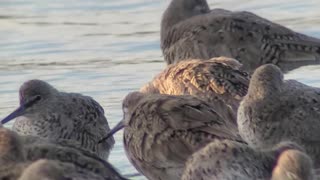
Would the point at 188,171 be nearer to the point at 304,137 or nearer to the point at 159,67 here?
the point at 304,137

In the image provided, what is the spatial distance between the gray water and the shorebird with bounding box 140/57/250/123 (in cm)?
66

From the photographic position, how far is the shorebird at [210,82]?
1150cm

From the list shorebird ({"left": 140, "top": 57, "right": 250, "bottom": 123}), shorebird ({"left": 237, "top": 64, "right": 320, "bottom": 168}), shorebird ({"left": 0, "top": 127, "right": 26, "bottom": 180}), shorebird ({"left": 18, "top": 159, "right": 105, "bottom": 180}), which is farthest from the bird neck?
shorebird ({"left": 18, "top": 159, "right": 105, "bottom": 180})

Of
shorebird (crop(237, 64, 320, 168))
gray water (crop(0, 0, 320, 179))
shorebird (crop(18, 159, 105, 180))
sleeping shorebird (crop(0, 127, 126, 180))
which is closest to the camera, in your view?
shorebird (crop(18, 159, 105, 180))

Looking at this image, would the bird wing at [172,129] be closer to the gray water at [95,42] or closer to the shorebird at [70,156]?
the shorebird at [70,156]

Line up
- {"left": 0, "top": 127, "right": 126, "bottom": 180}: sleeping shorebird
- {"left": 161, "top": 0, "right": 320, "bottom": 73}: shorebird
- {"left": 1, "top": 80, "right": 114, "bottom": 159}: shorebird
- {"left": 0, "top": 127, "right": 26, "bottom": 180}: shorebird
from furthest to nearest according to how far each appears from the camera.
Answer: {"left": 161, "top": 0, "right": 320, "bottom": 73}: shorebird → {"left": 1, "top": 80, "right": 114, "bottom": 159}: shorebird → {"left": 0, "top": 127, "right": 26, "bottom": 180}: shorebird → {"left": 0, "top": 127, "right": 126, "bottom": 180}: sleeping shorebird

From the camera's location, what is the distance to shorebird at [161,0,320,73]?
46.0 feet

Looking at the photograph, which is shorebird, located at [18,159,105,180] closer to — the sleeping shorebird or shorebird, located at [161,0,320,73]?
the sleeping shorebird

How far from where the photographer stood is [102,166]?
881cm

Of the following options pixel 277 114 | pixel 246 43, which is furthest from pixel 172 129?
pixel 246 43

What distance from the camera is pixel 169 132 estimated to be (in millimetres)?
10273

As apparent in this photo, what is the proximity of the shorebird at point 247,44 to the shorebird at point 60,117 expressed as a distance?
100 inches

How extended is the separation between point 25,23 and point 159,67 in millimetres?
2563

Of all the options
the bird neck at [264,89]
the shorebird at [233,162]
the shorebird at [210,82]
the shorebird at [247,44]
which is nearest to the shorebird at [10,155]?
the shorebird at [233,162]
